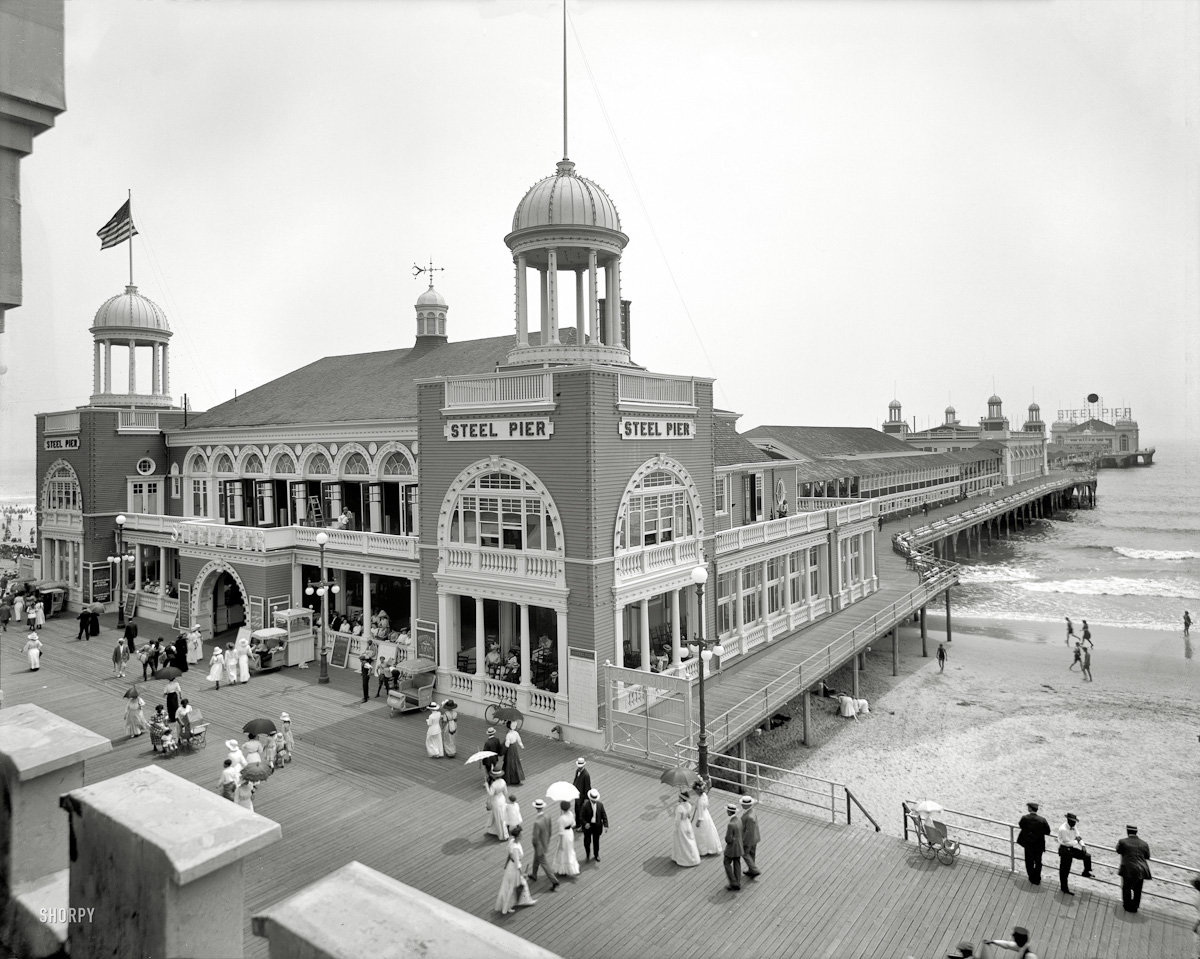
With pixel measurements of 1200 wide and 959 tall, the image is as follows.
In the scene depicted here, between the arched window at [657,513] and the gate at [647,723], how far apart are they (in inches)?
146

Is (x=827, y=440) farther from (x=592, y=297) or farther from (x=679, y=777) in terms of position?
(x=679, y=777)

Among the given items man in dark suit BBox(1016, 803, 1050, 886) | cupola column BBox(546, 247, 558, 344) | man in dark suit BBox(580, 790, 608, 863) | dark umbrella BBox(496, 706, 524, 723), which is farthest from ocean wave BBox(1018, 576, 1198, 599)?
man in dark suit BBox(580, 790, 608, 863)

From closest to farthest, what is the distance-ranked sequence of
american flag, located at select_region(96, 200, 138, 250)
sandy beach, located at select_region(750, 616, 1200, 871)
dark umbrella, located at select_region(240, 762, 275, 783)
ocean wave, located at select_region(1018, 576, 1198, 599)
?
dark umbrella, located at select_region(240, 762, 275, 783) → sandy beach, located at select_region(750, 616, 1200, 871) → american flag, located at select_region(96, 200, 138, 250) → ocean wave, located at select_region(1018, 576, 1198, 599)

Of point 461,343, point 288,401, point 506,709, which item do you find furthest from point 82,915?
point 288,401

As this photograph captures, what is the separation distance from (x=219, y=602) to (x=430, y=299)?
1683cm

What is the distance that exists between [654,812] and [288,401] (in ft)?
89.7

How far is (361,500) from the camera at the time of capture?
30.7 metres

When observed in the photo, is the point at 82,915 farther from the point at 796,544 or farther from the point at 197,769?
the point at 796,544

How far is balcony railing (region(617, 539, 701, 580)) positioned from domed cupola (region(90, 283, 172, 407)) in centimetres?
2966

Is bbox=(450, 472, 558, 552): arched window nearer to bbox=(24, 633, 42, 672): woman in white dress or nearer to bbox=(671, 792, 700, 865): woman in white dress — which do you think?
bbox=(671, 792, 700, 865): woman in white dress

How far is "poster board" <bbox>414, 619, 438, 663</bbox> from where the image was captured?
74.9 feet

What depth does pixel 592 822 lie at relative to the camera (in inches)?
523

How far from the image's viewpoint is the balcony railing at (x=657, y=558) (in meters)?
20.6

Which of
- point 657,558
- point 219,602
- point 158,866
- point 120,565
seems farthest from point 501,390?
point 120,565
